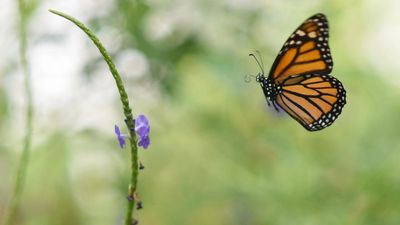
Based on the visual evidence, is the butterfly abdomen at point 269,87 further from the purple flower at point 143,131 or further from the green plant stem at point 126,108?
the green plant stem at point 126,108

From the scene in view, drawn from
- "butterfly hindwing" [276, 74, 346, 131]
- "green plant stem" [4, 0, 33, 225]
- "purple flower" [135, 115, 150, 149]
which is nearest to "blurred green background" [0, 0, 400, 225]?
"butterfly hindwing" [276, 74, 346, 131]

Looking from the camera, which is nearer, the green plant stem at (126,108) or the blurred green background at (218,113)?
the green plant stem at (126,108)

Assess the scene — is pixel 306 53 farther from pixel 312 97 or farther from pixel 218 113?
pixel 218 113

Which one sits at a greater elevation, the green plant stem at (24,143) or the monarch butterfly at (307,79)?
the monarch butterfly at (307,79)

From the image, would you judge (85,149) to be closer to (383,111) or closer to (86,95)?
(86,95)

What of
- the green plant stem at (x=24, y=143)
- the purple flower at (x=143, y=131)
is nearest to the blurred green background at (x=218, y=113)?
the green plant stem at (x=24, y=143)

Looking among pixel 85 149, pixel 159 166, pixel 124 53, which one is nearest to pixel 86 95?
pixel 124 53

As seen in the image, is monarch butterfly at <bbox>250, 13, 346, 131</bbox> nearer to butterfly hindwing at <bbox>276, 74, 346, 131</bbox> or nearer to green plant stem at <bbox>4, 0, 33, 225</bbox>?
butterfly hindwing at <bbox>276, 74, 346, 131</bbox>
